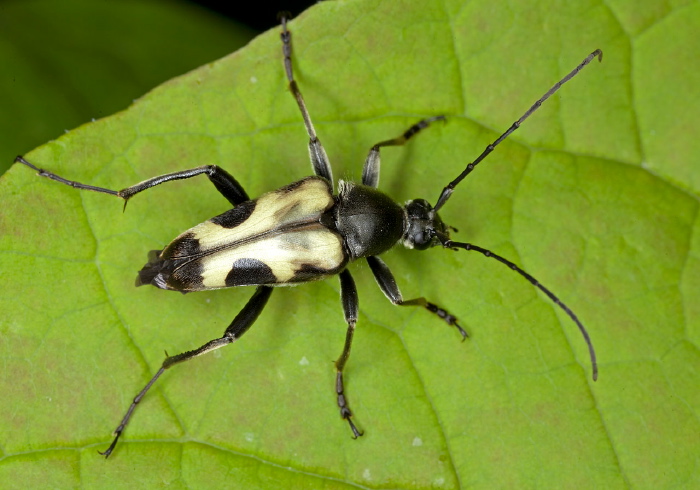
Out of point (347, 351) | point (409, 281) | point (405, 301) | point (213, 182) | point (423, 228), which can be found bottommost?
point (347, 351)

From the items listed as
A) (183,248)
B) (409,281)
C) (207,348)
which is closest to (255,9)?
(183,248)

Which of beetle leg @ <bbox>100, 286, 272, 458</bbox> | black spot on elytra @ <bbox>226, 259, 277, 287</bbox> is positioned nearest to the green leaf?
beetle leg @ <bbox>100, 286, 272, 458</bbox>

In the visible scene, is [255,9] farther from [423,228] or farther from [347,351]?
[347,351]

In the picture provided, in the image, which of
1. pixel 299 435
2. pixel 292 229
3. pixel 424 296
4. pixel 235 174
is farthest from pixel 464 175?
pixel 299 435

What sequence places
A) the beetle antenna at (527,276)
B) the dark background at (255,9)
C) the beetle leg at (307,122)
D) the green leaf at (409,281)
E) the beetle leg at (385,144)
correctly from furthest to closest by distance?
1. the dark background at (255,9)
2. the beetle leg at (385,144)
3. the beetle leg at (307,122)
4. the green leaf at (409,281)
5. the beetle antenna at (527,276)

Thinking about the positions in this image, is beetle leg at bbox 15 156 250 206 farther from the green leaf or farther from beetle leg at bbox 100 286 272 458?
beetle leg at bbox 100 286 272 458

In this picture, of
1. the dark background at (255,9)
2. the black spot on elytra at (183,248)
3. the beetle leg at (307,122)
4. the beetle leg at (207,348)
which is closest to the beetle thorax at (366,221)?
the beetle leg at (307,122)

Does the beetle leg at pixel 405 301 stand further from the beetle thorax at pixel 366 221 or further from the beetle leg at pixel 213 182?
the beetle leg at pixel 213 182
